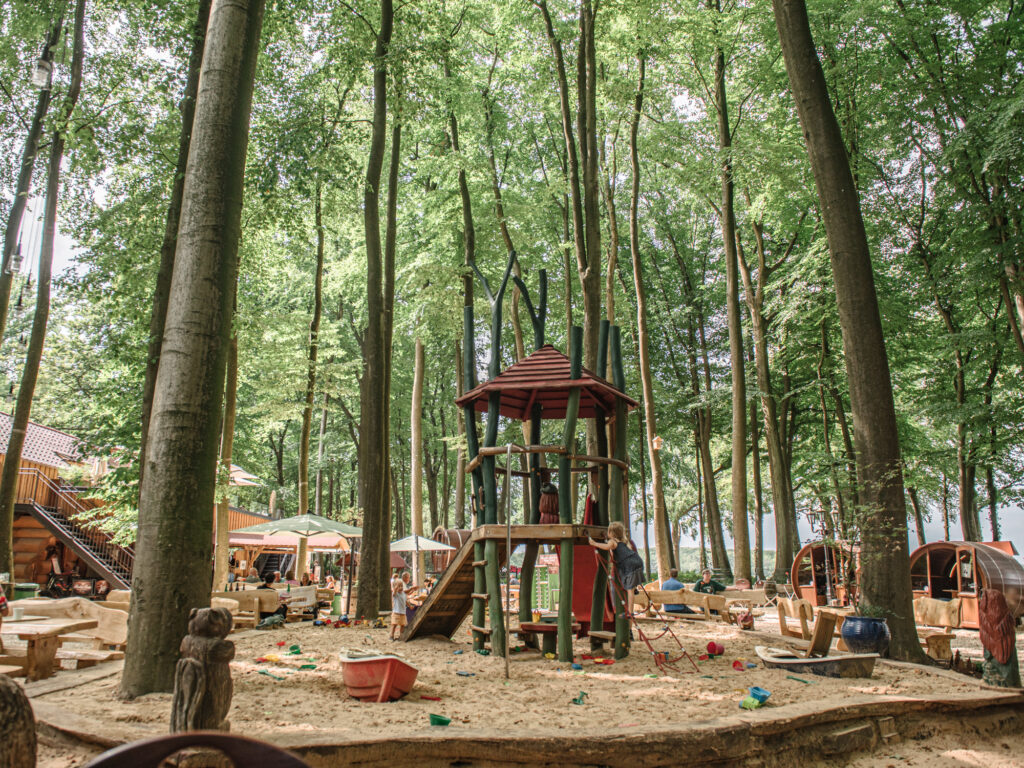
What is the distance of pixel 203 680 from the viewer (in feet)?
14.9

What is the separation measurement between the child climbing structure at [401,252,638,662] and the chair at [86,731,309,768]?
680 centimetres

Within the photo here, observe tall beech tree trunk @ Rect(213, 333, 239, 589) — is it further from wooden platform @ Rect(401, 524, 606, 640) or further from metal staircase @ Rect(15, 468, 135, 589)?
wooden platform @ Rect(401, 524, 606, 640)

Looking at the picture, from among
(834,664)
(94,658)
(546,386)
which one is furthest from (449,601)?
(834,664)

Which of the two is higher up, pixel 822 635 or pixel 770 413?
pixel 770 413

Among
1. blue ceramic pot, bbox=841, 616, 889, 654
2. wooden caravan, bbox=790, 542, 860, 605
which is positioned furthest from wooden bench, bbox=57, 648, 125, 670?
wooden caravan, bbox=790, 542, 860, 605

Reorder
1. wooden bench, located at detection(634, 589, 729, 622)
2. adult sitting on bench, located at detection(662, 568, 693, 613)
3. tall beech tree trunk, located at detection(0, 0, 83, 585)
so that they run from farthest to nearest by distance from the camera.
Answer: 1. adult sitting on bench, located at detection(662, 568, 693, 613)
2. wooden bench, located at detection(634, 589, 729, 622)
3. tall beech tree trunk, located at detection(0, 0, 83, 585)

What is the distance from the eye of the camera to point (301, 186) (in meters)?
11.9

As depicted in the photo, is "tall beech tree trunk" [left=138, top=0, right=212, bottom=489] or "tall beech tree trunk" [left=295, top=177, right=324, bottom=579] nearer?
"tall beech tree trunk" [left=138, top=0, right=212, bottom=489]

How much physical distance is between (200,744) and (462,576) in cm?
900

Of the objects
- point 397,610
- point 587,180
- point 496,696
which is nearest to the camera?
point 496,696

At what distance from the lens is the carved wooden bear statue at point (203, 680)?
450cm

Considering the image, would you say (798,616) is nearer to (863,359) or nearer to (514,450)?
(863,359)

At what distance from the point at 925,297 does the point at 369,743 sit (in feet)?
70.7

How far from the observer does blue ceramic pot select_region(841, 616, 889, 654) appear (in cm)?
873
